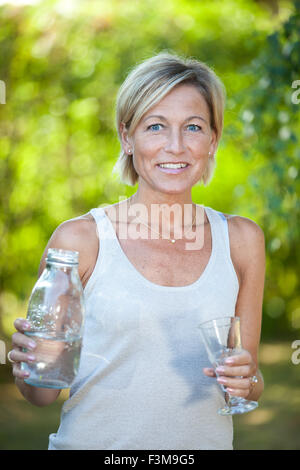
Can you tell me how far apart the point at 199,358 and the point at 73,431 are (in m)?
0.48

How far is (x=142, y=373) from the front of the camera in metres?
2.02

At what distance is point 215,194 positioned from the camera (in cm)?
894

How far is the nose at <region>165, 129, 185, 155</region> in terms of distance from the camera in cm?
215

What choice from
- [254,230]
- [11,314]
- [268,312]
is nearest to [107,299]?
[254,230]

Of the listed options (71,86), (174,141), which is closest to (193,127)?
(174,141)

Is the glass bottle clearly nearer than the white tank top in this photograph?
Yes

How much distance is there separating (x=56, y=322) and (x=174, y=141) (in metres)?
0.77

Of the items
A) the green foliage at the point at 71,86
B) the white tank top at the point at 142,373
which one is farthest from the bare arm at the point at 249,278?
the green foliage at the point at 71,86

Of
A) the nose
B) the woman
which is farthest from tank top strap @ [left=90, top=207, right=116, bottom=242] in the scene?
the nose

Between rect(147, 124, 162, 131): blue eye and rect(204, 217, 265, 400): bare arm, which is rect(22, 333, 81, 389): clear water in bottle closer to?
rect(204, 217, 265, 400): bare arm

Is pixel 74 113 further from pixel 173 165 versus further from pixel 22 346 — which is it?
pixel 22 346

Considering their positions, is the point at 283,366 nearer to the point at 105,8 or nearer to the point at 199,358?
the point at 105,8

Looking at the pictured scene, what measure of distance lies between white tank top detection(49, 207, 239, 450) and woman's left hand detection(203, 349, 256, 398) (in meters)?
0.29

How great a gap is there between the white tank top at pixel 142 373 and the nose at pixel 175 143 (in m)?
0.43
